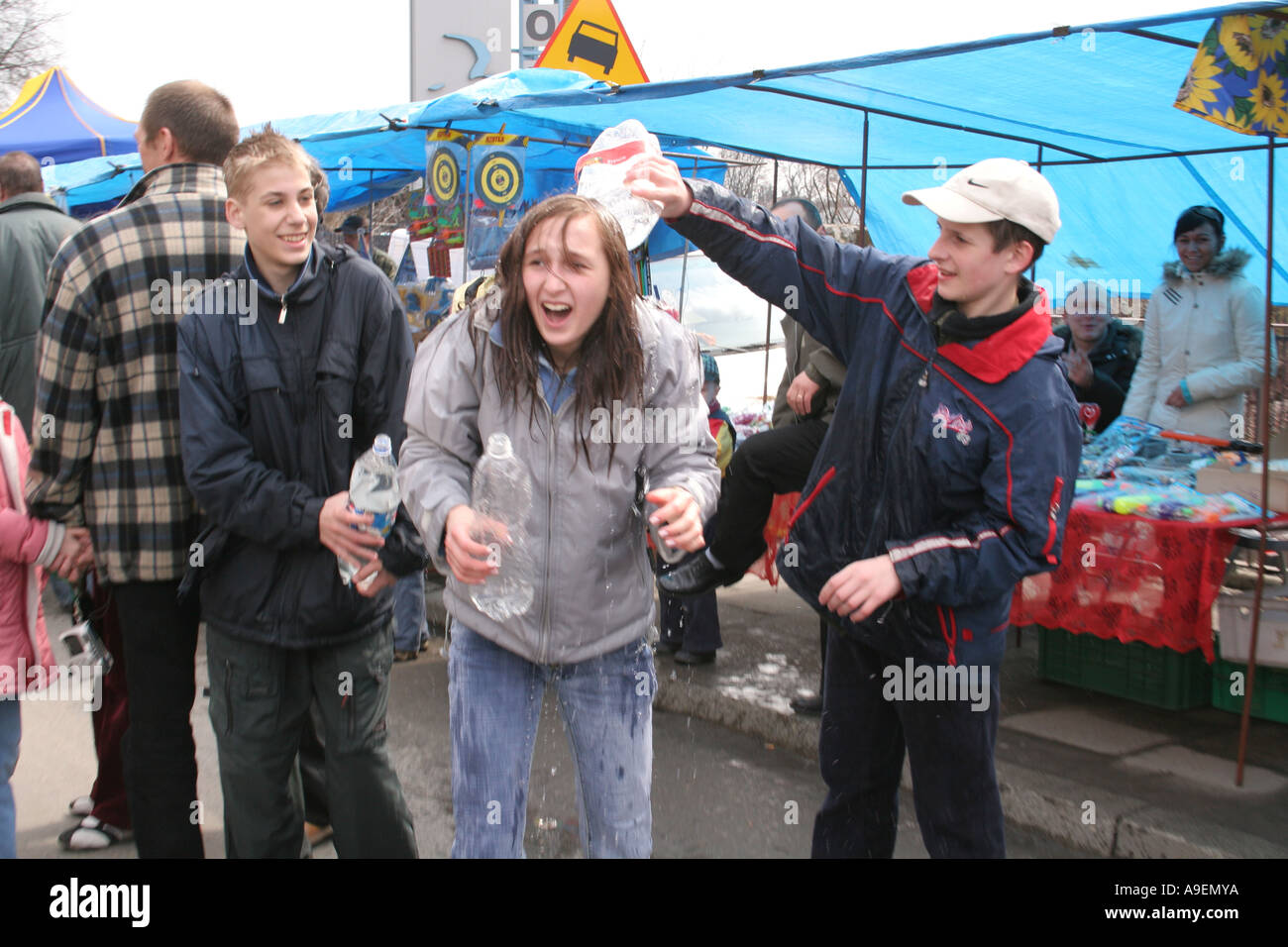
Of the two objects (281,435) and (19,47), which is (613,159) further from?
(19,47)

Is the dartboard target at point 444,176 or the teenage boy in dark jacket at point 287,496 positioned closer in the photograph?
the teenage boy in dark jacket at point 287,496

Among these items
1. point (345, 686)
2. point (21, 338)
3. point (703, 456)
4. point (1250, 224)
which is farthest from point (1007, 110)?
point (21, 338)

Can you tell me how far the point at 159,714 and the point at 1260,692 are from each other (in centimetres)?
471

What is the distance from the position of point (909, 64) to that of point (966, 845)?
11.5ft

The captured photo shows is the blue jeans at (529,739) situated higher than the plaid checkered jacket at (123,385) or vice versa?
the plaid checkered jacket at (123,385)

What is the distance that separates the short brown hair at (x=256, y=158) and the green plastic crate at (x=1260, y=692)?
4.47 meters

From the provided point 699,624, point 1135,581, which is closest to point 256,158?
point 699,624

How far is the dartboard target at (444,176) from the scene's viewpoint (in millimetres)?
7859

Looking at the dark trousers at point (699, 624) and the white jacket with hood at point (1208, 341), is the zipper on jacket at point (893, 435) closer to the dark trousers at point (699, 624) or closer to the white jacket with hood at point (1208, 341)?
the dark trousers at point (699, 624)

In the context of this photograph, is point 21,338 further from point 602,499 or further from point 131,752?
point 602,499

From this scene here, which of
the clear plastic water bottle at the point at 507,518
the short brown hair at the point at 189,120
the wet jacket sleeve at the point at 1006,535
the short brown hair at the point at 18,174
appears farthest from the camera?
the short brown hair at the point at 18,174

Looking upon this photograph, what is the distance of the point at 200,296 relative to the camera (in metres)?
2.94

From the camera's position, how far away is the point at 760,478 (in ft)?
14.2

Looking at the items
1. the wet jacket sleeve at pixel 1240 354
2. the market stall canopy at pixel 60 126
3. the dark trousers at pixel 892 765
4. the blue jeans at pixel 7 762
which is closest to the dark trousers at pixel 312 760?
the blue jeans at pixel 7 762
